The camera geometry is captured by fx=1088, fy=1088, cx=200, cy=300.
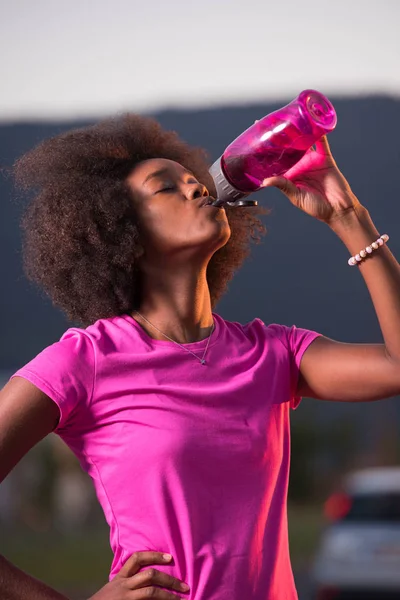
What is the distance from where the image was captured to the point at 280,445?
6.00ft

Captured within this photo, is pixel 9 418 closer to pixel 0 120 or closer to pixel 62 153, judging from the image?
pixel 62 153

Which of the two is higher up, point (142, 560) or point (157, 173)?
point (157, 173)

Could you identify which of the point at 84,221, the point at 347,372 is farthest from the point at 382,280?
the point at 84,221

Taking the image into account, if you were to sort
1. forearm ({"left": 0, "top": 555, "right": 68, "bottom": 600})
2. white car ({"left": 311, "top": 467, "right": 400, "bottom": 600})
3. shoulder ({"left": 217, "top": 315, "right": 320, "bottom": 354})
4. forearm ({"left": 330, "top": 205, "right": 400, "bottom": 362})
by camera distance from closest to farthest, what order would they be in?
forearm ({"left": 0, "top": 555, "right": 68, "bottom": 600}) → forearm ({"left": 330, "top": 205, "right": 400, "bottom": 362}) → shoulder ({"left": 217, "top": 315, "right": 320, "bottom": 354}) → white car ({"left": 311, "top": 467, "right": 400, "bottom": 600})

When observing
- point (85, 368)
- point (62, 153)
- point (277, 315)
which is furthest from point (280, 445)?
point (277, 315)

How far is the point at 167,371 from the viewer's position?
5.92ft

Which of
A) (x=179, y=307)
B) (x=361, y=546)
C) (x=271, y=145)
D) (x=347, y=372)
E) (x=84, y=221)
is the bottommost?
(x=361, y=546)

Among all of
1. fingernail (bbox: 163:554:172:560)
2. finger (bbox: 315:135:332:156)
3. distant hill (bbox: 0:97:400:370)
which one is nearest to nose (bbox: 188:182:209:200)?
finger (bbox: 315:135:332:156)

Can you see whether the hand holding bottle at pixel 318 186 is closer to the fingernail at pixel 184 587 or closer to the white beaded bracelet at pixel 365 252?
the white beaded bracelet at pixel 365 252

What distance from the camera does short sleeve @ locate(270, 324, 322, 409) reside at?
1911 millimetres

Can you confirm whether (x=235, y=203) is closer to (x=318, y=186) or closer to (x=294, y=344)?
(x=318, y=186)

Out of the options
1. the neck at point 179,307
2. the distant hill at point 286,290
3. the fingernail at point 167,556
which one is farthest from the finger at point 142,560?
the distant hill at point 286,290

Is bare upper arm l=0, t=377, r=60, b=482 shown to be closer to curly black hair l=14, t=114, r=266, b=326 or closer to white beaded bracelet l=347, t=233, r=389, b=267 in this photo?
curly black hair l=14, t=114, r=266, b=326

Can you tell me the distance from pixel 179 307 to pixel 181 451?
30 cm
